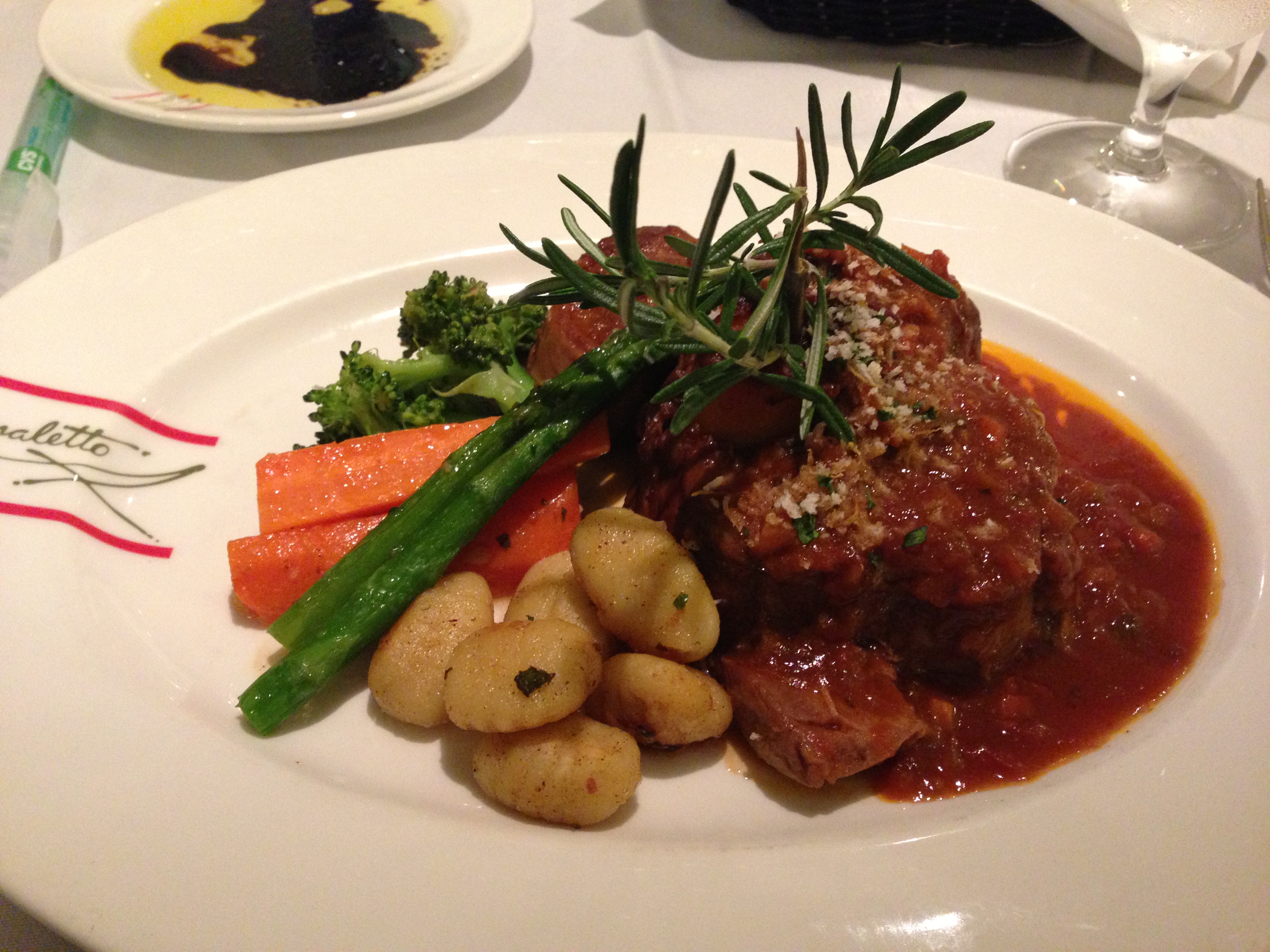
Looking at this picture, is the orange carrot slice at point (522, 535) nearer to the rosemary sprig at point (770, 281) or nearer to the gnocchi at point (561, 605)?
the gnocchi at point (561, 605)

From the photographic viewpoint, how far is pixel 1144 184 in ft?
15.8

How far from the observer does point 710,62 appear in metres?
5.83

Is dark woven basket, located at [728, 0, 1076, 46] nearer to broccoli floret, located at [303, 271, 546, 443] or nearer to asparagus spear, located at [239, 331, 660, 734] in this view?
broccoli floret, located at [303, 271, 546, 443]

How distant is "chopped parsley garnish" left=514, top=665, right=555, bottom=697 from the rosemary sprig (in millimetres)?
735

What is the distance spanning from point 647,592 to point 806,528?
0.48m

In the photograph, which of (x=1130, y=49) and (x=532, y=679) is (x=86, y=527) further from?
(x=1130, y=49)

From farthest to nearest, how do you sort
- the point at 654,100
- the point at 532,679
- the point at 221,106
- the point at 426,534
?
the point at 654,100, the point at 221,106, the point at 426,534, the point at 532,679

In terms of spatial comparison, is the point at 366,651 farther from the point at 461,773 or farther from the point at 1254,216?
the point at 1254,216

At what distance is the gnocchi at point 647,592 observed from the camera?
8.10ft

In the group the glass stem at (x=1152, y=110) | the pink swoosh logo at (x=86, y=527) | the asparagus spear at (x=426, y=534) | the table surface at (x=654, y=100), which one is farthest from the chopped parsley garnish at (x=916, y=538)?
the glass stem at (x=1152, y=110)

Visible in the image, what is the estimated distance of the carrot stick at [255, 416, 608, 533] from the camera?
118 inches

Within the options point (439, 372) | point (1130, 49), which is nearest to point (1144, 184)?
point (1130, 49)

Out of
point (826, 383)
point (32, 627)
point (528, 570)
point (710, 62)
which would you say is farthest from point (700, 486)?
point (710, 62)

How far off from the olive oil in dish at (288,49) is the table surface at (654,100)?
23cm
